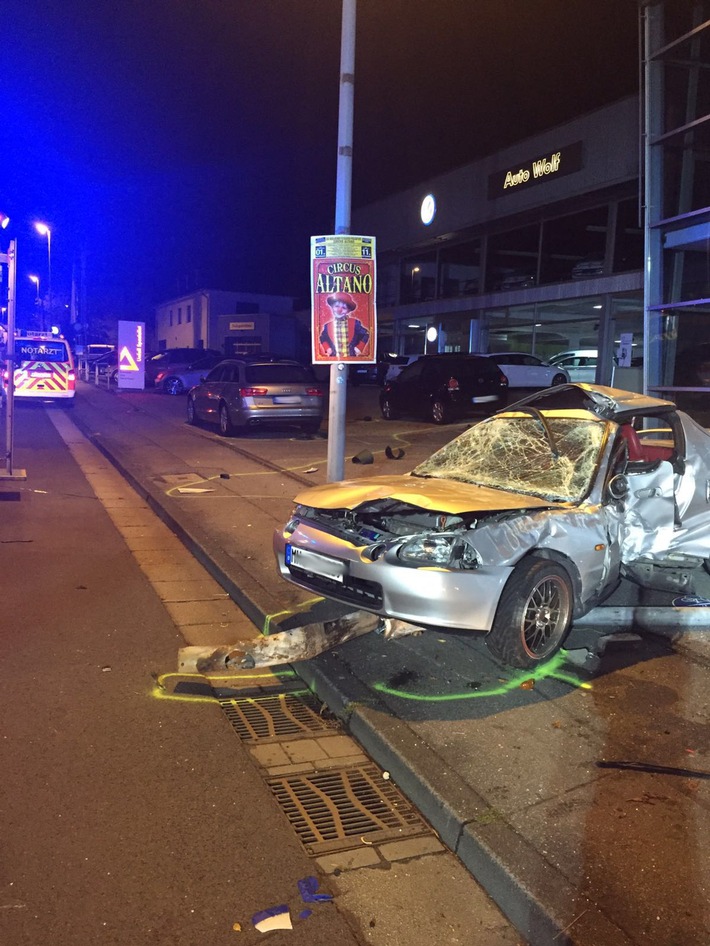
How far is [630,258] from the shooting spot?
23.8m

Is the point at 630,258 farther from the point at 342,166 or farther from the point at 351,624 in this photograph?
the point at 351,624

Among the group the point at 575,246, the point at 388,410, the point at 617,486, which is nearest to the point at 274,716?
the point at 617,486

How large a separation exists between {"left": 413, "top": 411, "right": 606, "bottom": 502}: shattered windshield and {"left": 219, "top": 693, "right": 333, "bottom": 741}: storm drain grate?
205 centimetres

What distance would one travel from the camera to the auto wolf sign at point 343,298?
805cm

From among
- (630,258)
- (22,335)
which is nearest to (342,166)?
(630,258)

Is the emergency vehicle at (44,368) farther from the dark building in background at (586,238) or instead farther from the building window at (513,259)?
the building window at (513,259)

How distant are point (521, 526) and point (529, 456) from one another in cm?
114

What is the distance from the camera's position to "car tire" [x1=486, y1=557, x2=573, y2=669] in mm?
4707

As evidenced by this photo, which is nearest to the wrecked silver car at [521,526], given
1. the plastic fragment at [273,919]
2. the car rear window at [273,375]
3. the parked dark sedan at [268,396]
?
the plastic fragment at [273,919]

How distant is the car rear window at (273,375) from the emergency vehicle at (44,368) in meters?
10.5

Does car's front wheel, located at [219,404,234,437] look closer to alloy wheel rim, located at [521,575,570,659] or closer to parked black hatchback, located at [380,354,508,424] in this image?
parked black hatchback, located at [380,354,508,424]

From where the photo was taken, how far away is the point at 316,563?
5.15 m

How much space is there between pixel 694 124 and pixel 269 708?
12.8m

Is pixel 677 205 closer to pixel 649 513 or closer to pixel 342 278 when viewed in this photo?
pixel 342 278
